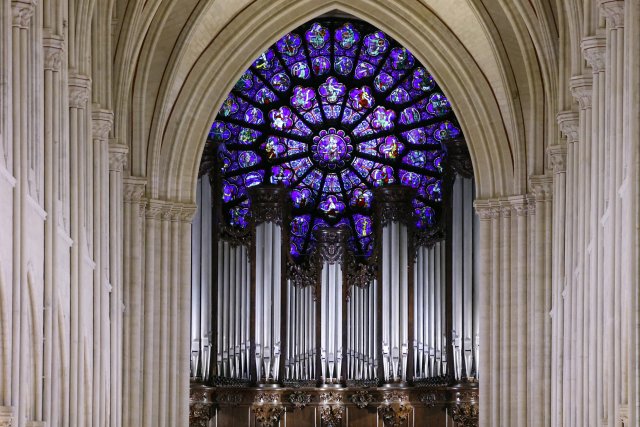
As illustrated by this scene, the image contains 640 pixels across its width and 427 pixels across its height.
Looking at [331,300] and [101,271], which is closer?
[101,271]

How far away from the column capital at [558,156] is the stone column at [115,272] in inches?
278

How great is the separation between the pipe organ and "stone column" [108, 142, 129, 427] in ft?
20.1

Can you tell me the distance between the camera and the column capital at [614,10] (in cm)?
2286

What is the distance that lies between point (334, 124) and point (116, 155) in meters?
9.77

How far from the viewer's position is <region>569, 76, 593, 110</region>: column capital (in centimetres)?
2689

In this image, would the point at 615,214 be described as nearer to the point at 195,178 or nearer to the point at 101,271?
the point at 101,271

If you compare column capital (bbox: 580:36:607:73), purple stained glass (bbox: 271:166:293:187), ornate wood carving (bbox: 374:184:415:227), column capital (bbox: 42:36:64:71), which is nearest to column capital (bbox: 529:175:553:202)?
ornate wood carving (bbox: 374:184:415:227)

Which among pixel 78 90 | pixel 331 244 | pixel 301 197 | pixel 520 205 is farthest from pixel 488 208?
pixel 78 90

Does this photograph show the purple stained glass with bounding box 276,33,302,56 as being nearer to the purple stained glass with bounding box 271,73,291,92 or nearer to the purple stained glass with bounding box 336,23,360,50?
the purple stained glass with bounding box 271,73,291,92

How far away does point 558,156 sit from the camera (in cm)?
3045

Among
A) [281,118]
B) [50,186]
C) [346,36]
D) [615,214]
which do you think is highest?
[346,36]

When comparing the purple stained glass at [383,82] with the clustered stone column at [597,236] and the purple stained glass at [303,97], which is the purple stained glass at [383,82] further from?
the clustered stone column at [597,236]

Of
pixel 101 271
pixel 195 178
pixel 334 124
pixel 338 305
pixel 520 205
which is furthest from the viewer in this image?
pixel 334 124

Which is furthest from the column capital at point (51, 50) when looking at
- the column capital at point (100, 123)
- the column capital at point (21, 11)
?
the column capital at point (100, 123)
